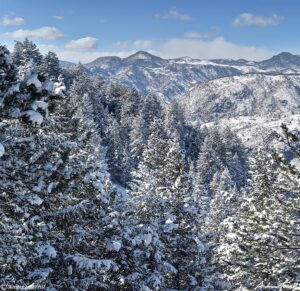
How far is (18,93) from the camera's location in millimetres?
8391

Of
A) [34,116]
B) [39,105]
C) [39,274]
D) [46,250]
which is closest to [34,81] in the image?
[39,105]

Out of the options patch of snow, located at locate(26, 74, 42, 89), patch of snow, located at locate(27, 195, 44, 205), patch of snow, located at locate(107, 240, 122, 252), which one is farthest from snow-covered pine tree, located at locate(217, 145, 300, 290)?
patch of snow, located at locate(26, 74, 42, 89)

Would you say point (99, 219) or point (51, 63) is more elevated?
point (51, 63)

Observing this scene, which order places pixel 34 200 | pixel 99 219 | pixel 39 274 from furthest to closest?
pixel 99 219 → pixel 39 274 → pixel 34 200

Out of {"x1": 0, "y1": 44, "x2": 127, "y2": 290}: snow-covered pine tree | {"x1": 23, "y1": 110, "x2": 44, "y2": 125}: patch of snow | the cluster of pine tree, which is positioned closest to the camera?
{"x1": 23, "y1": 110, "x2": 44, "y2": 125}: patch of snow

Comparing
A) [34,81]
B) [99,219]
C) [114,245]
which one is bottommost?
[114,245]

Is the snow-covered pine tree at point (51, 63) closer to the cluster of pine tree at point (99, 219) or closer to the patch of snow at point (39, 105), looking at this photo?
the cluster of pine tree at point (99, 219)

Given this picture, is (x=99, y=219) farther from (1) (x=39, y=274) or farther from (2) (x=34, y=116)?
(2) (x=34, y=116)

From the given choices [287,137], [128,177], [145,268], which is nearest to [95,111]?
[128,177]

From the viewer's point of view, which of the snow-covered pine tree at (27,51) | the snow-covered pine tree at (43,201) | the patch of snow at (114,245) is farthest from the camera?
the snow-covered pine tree at (27,51)

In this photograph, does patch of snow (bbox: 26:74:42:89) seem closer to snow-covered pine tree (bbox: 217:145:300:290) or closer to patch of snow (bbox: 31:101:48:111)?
patch of snow (bbox: 31:101:48:111)

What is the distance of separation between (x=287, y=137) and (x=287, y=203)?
2849 millimetres

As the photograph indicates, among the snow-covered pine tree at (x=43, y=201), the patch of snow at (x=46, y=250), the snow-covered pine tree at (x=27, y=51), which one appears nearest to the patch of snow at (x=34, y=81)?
the snow-covered pine tree at (x=43, y=201)

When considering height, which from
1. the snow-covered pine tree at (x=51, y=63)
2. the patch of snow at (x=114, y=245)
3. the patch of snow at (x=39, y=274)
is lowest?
the patch of snow at (x=39, y=274)
